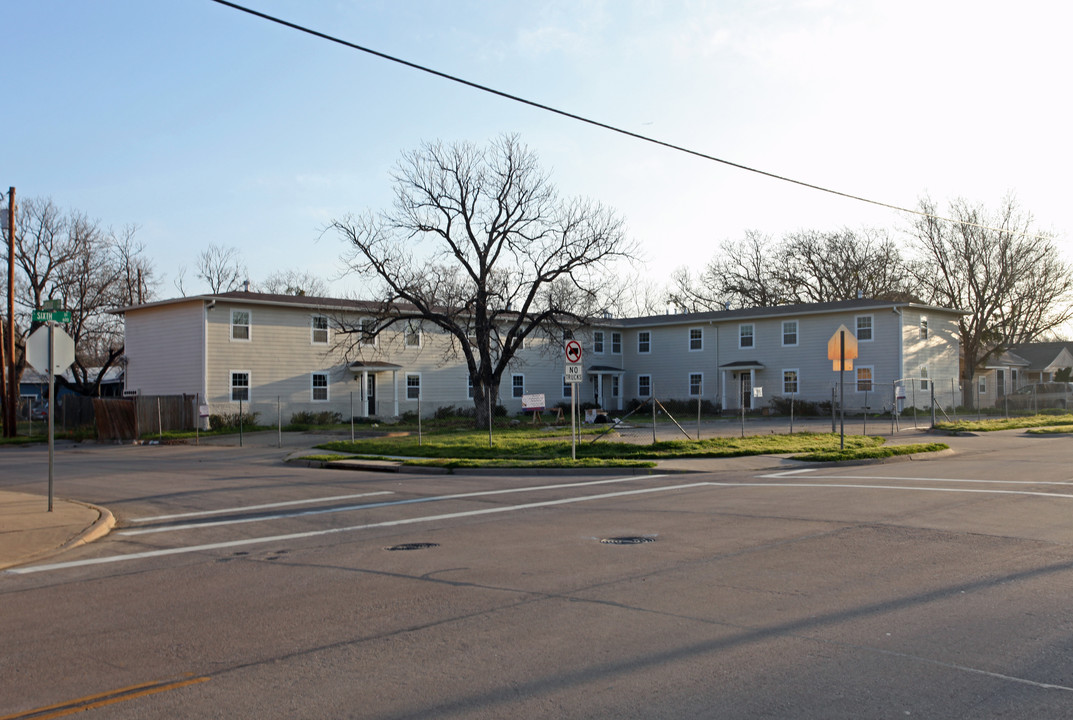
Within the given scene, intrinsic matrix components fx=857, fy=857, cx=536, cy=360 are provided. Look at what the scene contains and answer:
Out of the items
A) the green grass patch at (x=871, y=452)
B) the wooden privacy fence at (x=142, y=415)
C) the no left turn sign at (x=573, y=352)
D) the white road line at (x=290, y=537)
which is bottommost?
the white road line at (x=290, y=537)

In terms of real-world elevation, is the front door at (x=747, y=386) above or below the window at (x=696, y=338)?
below

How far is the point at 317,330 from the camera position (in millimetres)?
43406

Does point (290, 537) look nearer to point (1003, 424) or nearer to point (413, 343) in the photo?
point (1003, 424)

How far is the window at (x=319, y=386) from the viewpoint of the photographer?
4316 cm

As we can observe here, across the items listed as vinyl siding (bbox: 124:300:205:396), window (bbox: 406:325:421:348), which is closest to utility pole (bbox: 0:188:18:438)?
vinyl siding (bbox: 124:300:205:396)

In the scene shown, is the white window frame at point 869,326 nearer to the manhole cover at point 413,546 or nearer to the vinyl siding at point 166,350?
the vinyl siding at point 166,350

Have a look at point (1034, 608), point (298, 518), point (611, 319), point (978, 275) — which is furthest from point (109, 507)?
point (978, 275)

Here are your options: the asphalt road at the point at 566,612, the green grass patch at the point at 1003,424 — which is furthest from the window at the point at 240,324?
the green grass patch at the point at 1003,424

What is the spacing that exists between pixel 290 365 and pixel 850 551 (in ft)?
120

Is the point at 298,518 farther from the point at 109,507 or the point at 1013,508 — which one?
the point at 1013,508

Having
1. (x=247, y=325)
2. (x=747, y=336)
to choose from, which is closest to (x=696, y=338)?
(x=747, y=336)

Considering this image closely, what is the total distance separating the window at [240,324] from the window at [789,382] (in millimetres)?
29161

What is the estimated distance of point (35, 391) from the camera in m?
78.1

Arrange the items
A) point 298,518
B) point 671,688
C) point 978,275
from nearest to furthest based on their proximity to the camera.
Answer: 1. point 671,688
2. point 298,518
3. point 978,275
